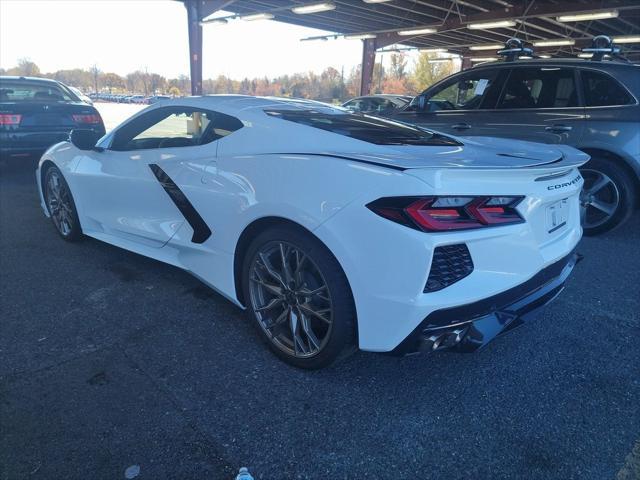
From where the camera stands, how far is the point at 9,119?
631 centimetres

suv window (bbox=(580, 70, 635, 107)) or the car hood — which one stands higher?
suv window (bbox=(580, 70, 635, 107))

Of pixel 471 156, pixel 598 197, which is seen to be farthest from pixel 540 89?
pixel 471 156

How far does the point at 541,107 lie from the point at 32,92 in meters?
7.26

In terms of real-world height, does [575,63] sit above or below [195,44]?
below

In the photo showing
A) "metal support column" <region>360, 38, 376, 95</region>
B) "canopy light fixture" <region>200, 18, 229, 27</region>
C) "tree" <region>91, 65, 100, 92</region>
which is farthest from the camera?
"tree" <region>91, 65, 100, 92</region>

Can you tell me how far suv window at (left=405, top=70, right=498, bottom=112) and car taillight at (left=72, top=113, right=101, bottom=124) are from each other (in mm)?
4724

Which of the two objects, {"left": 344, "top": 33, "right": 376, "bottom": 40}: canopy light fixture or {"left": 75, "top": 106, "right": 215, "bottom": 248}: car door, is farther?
{"left": 344, "top": 33, "right": 376, "bottom": 40}: canopy light fixture

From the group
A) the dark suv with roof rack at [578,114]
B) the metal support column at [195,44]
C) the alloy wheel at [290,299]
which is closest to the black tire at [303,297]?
the alloy wheel at [290,299]

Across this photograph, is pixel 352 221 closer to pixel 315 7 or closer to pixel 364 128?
pixel 364 128

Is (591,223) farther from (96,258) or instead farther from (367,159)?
(96,258)

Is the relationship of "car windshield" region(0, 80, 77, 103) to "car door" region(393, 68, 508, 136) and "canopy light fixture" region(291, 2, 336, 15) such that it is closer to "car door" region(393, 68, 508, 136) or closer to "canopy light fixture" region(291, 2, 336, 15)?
"car door" region(393, 68, 508, 136)

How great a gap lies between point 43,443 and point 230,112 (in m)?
1.92

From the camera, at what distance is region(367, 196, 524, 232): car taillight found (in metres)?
1.86

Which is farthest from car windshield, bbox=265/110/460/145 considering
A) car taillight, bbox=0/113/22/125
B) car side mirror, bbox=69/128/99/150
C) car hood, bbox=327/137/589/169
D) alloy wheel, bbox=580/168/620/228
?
car taillight, bbox=0/113/22/125
